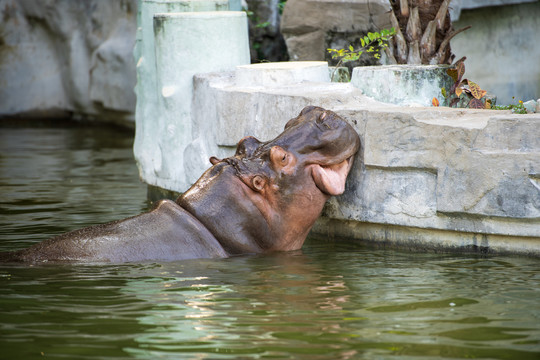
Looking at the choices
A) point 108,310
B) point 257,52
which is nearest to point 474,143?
point 108,310

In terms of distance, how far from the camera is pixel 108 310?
4461 millimetres

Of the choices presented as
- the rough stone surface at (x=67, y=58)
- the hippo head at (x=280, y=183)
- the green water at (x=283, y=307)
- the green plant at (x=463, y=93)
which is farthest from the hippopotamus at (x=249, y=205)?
the rough stone surface at (x=67, y=58)

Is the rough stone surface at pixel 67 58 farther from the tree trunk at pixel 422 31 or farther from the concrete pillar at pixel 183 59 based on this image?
the tree trunk at pixel 422 31

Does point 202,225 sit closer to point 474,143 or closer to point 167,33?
point 474,143

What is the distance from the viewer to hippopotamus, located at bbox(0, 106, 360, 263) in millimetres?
5559

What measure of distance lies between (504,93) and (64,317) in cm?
858

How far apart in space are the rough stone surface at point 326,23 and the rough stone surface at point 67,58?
422 cm

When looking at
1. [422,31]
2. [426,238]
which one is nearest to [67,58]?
[422,31]

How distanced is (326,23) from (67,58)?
6.76m

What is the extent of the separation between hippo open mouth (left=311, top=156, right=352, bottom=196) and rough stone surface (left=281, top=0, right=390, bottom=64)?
488 centimetres

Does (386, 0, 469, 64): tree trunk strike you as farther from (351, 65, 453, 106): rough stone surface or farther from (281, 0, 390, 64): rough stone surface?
(281, 0, 390, 64): rough stone surface

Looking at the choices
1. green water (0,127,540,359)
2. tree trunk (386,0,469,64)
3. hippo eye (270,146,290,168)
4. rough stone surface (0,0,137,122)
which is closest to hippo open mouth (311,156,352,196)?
hippo eye (270,146,290,168)

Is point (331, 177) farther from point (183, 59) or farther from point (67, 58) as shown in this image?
point (67, 58)

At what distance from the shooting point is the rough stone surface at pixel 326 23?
1088cm
